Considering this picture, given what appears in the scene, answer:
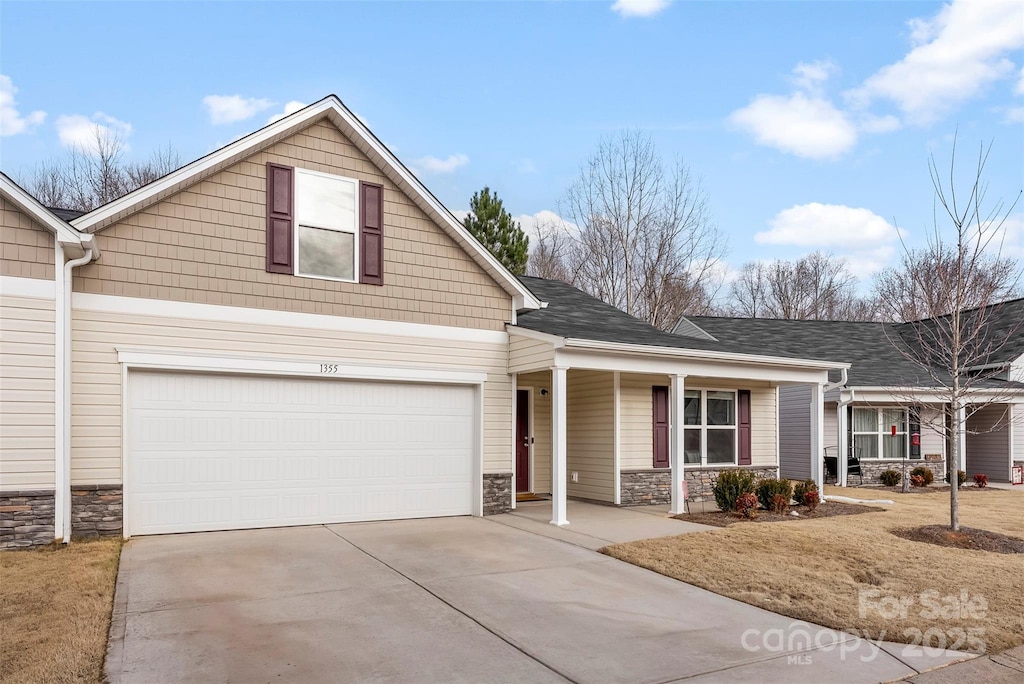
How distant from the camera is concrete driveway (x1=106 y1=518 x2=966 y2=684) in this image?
4.62 metres

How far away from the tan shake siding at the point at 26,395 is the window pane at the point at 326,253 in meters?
3.27

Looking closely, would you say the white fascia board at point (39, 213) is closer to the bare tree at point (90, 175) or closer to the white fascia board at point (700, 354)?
the white fascia board at point (700, 354)

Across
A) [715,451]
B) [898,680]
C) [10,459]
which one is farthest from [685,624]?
[715,451]

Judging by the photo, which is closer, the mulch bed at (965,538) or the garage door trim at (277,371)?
the garage door trim at (277,371)

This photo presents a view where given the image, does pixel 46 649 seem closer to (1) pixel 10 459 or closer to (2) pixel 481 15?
(1) pixel 10 459

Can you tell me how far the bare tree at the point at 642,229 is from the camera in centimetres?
2734

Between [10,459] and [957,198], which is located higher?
[957,198]

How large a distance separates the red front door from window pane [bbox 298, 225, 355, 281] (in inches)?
178

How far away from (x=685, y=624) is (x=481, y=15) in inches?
524

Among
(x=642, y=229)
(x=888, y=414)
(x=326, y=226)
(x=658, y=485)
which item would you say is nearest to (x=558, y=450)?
(x=658, y=485)

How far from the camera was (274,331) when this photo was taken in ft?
31.9

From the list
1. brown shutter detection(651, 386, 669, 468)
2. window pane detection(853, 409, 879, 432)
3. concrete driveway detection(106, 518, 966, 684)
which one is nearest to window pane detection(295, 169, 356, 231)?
concrete driveway detection(106, 518, 966, 684)

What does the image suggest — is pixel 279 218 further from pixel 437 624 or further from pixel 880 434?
pixel 880 434

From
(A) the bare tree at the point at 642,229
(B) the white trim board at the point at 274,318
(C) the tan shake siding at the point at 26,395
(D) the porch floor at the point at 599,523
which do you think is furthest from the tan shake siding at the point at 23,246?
(A) the bare tree at the point at 642,229
